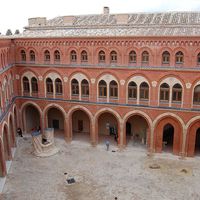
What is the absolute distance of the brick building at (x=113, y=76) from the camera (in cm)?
2803

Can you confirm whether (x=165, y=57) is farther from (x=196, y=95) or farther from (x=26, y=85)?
(x=26, y=85)

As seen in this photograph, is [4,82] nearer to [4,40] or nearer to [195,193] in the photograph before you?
[4,40]

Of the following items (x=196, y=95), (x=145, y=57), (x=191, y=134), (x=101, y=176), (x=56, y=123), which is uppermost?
(x=145, y=57)

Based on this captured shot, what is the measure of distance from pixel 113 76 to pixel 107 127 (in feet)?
28.4

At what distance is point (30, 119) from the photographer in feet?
123

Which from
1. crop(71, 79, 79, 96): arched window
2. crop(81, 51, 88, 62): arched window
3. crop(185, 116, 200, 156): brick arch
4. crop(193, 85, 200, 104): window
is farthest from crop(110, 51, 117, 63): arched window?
crop(185, 116, 200, 156): brick arch

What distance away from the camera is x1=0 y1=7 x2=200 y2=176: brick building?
92.0 feet

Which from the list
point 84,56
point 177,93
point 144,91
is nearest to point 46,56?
point 84,56

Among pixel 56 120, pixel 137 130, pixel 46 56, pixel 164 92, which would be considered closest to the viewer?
pixel 164 92

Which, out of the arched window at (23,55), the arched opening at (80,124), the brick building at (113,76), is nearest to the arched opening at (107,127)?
the brick building at (113,76)

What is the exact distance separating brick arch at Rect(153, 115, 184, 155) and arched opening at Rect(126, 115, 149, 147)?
2829mm

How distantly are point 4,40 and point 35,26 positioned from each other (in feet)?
23.4

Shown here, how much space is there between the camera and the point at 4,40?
30094 mm

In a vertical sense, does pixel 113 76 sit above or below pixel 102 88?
above
